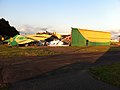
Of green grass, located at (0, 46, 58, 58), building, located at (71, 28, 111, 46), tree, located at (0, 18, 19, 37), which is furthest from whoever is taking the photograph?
tree, located at (0, 18, 19, 37)

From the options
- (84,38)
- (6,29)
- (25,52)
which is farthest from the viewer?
(6,29)

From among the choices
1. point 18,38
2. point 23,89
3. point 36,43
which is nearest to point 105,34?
point 36,43

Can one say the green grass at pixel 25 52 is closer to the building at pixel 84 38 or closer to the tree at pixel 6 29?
the building at pixel 84 38

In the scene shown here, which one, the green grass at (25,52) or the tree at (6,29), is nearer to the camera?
the green grass at (25,52)

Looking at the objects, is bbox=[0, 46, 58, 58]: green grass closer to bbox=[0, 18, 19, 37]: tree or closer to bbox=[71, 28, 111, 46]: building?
bbox=[71, 28, 111, 46]: building

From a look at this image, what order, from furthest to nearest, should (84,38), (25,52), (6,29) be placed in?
(6,29) < (84,38) < (25,52)

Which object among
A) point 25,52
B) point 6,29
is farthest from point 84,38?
point 6,29

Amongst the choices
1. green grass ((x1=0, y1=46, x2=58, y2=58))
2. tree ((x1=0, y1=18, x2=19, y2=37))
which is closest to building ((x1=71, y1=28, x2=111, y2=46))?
green grass ((x1=0, y1=46, x2=58, y2=58))

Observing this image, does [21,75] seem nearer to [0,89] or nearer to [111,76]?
[0,89]

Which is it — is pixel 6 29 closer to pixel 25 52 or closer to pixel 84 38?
pixel 84 38

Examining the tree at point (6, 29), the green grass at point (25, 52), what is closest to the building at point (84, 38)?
the green grass at point (25, 52)

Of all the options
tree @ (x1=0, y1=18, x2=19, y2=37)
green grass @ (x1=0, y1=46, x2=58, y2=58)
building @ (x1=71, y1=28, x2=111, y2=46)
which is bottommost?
green grass @ (x1=0, y1=46, x2=58, y2=58)

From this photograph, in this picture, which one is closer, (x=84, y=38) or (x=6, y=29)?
(x=84, y=38)

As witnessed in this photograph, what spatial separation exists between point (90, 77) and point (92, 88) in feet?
6.40
